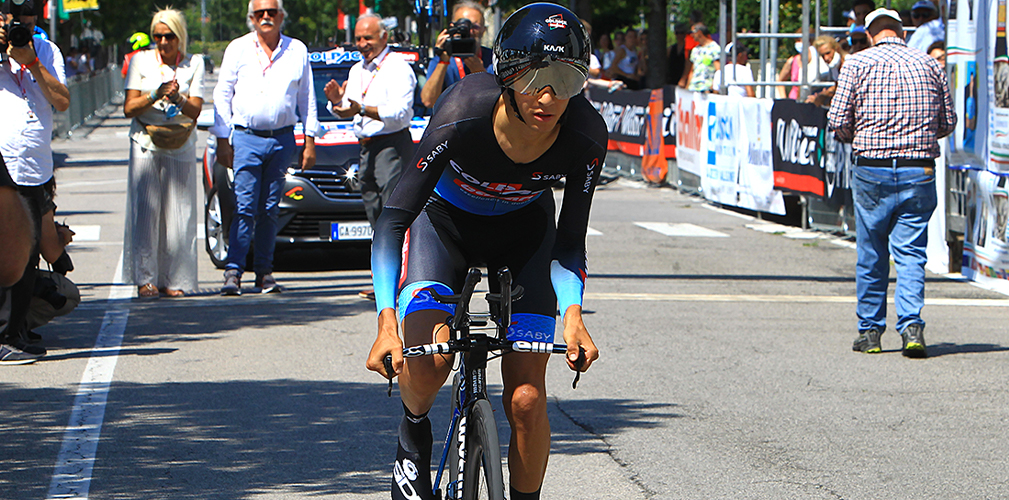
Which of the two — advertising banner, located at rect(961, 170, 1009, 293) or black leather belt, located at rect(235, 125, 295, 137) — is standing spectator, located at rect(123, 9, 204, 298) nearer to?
black leather belt, located at rect(235, 125, 295, 137)

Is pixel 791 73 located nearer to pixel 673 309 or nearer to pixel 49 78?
pixel 673 309

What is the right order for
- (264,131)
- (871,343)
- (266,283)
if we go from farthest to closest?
1. (266,283)
2. (264,131)
3. (871,343)

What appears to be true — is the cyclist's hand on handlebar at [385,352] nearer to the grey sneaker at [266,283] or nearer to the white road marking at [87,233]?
the grey sneaker at [266,283]

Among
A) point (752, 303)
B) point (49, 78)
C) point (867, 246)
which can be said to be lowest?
point (752, 303)

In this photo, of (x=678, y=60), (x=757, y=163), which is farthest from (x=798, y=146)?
(x=678, y=60)

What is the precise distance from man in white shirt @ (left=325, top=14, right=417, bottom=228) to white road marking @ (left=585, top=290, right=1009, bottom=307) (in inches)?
72.5

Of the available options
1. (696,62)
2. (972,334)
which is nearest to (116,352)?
(972,334)

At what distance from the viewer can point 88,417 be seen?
6195mm

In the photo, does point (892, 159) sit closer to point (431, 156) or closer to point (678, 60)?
point (431, 156)

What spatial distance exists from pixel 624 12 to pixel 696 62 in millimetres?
26657

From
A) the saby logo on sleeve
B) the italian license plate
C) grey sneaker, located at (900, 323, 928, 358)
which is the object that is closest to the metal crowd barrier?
the italian license plate

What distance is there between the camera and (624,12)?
46.4m

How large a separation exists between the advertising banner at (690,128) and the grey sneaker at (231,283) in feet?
33.1

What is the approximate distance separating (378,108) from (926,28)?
7.24m
